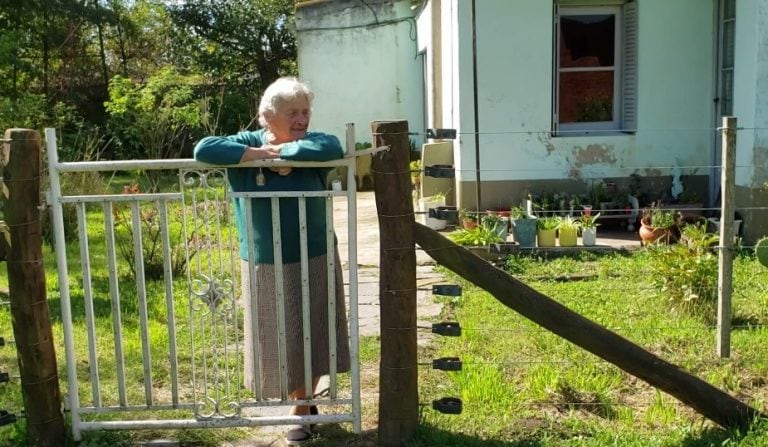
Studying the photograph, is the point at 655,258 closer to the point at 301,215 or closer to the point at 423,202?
the point at 301,215

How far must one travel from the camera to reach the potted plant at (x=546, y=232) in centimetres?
781

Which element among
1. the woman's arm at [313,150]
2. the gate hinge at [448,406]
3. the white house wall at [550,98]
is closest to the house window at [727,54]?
the white house wall at [550,98]

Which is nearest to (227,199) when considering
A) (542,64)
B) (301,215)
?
(301,215)

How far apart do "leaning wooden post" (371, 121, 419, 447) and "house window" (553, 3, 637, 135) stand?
240 inches

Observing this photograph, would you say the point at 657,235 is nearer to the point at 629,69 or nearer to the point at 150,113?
the point at 629,69

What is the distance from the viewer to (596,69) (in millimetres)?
9336

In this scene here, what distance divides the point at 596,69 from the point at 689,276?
466cm

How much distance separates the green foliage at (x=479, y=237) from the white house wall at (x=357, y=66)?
296 inches

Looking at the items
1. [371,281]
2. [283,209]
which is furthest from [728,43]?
[283,209]

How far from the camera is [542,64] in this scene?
8883 millimetres

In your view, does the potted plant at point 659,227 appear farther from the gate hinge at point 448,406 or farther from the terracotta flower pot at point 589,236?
the gate hinge at point 448,406

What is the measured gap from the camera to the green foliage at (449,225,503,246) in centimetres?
745

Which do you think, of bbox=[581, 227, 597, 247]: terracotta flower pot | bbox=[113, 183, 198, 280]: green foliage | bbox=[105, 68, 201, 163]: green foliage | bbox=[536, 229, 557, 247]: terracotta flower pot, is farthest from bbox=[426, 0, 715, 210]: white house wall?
bbox=[105, 68, 201, 163]: green foliage

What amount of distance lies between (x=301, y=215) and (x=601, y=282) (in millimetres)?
3864
